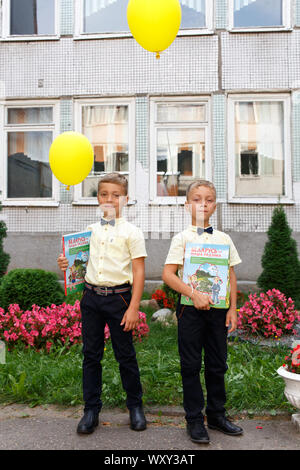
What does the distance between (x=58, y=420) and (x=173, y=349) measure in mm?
1862

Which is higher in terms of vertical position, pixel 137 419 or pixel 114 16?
pixel 114 16

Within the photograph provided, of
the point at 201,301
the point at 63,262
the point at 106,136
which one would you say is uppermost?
the point at 106,136

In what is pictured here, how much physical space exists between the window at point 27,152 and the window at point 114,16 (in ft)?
5.91

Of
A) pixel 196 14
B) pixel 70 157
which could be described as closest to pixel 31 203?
pixel 70 157

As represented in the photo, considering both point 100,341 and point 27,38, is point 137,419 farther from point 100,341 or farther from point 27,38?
point 27,38

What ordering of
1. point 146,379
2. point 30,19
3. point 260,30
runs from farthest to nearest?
point 30,19, point 260,30, point 146,379

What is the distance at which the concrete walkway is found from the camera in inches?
119

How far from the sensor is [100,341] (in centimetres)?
325

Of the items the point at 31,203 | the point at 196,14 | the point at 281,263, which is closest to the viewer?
the point at 281,263

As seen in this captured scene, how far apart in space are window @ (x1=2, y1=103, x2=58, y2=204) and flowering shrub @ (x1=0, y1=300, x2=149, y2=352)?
4492 millimetres

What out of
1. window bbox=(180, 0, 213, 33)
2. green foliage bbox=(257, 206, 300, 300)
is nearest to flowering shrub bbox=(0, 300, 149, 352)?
green foliage bbox=(257, 206, 300, 300)

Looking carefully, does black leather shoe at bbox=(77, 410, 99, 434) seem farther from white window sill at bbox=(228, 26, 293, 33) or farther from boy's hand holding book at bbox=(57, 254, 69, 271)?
white window sill at bbox=(228, 26, 293, 33)

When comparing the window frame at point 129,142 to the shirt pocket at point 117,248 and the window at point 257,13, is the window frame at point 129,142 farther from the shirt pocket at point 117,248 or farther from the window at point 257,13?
the shirt pocket at point 117,248

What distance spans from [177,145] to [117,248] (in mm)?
6233
